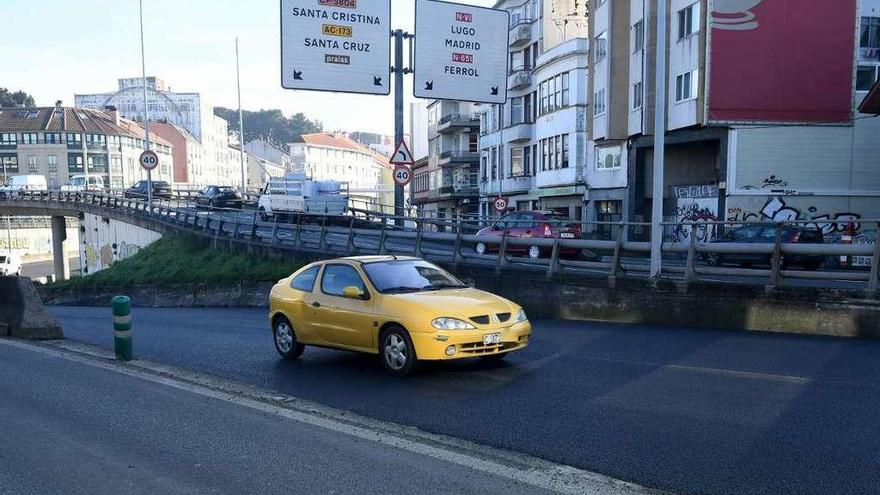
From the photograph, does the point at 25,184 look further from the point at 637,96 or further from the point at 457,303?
the point at 457,303

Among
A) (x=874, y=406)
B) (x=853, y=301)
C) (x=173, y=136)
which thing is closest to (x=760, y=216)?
(x=853, y=301)

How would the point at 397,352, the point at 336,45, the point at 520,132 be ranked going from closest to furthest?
the point at 397,352 → the point at 336,45 → the point at 520,132

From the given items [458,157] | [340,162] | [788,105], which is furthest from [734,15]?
[340,162]

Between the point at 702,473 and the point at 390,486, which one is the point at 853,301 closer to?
the point at 702,473

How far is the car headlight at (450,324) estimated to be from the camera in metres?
8.10

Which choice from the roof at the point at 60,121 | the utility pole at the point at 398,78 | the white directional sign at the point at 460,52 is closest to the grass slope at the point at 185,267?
the utility pole at the point at 398,78

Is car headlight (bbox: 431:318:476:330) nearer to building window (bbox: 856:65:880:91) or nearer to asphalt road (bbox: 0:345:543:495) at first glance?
asphalt road (bbox: 0:345:543:495)

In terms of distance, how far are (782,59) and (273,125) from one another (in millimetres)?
140867

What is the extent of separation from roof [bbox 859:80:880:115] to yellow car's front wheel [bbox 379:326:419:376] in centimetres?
1646

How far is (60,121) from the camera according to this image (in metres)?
93.7

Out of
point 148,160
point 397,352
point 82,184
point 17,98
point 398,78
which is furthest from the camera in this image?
point 17,98

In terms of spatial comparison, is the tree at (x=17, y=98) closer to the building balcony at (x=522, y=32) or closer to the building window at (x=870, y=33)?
the building balcony at (x=522, y=32)

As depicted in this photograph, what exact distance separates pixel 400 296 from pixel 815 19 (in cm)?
2566

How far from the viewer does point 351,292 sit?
349 inches
